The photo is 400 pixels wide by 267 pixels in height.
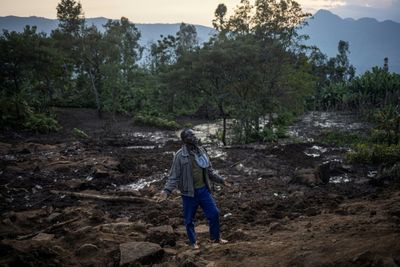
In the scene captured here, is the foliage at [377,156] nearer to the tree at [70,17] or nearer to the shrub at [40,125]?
the shrub at [40,125]

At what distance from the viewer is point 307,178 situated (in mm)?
9852

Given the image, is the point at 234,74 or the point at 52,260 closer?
the point at 52,260

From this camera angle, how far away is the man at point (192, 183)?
18.6ft

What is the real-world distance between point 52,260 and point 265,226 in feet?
11.2

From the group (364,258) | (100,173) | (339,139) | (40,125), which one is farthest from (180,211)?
(40,125)

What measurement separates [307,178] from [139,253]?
5.72m

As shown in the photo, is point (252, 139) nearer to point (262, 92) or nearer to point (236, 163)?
point (262, 92)

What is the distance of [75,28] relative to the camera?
94.4 feet

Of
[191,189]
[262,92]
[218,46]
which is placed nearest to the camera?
[191,189]

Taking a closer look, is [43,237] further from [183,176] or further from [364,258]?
[364,258]

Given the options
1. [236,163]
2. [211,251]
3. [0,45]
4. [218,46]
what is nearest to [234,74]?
[218,46]

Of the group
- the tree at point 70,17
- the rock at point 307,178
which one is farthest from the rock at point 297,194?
the tree at point 70,17

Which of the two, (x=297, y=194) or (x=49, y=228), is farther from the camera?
(x=297, y=194)

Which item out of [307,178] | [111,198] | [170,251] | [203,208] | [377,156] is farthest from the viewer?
[377,156]
